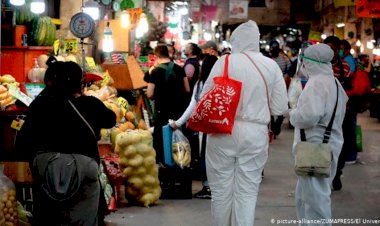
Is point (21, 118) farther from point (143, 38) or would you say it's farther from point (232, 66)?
point (143, 38)

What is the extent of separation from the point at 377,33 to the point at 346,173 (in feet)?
65.4

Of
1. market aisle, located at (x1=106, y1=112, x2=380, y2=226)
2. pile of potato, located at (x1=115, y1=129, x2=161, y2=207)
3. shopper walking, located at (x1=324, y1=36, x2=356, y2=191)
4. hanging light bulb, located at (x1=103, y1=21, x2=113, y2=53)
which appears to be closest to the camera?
market aisle, located at (x1=106, y1=112, x2=380, y2=226)

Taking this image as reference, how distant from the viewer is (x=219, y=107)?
20.2 ft

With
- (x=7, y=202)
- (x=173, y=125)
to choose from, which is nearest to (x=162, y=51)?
(x=173, y=125)

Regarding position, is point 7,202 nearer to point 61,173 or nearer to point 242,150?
point 61,173

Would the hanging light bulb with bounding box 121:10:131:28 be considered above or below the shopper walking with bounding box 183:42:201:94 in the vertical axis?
above

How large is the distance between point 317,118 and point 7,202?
2.99m

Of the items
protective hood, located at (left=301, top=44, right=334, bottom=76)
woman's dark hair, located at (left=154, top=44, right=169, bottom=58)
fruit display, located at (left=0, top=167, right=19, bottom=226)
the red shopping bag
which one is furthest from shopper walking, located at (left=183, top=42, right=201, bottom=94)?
fruit display, located at (left=0, top=167, right=19, bottom=226)

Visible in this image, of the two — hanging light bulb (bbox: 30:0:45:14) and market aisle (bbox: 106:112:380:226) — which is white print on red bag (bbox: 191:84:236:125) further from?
hanging light bulb (bbox: 30:0:45:14)

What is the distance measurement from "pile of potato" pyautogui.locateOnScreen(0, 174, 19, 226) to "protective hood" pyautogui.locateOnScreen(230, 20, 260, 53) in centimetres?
245

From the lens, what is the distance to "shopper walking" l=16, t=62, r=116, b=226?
17.7 feet

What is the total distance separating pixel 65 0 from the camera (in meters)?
13.0

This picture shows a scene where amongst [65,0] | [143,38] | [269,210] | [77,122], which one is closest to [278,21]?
[143,38]

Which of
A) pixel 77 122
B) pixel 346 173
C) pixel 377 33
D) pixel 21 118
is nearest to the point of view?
pixel 77 122
